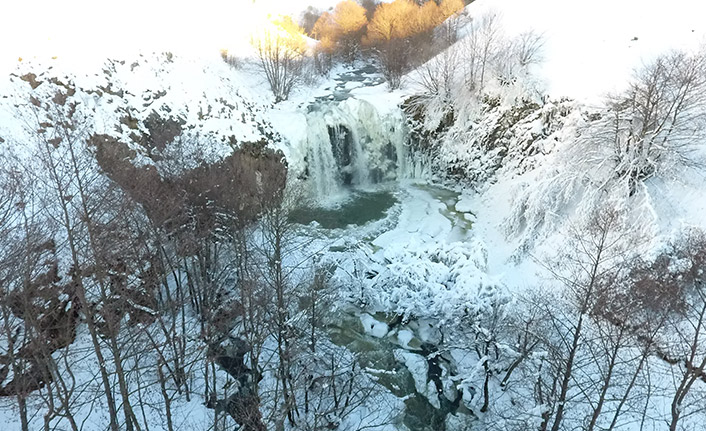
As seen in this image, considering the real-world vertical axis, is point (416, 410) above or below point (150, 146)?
below

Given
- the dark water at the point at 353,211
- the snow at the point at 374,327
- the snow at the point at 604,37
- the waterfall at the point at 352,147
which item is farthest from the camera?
the waterfall at the point at 352,147

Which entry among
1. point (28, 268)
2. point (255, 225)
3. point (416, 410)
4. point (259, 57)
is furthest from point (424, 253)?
point (259, 57)

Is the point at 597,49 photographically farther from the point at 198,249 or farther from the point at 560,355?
the point at 198,249

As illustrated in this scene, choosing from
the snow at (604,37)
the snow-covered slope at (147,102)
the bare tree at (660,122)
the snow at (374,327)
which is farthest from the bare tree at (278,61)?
the bare tree at (660,122)

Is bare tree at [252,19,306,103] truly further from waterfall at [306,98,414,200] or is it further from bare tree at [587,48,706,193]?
bare tree at [587,48,706,193]

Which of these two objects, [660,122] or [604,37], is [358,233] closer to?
[660,122]

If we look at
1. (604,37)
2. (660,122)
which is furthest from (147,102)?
(604,37)

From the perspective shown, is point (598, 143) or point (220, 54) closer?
point (598, 143)

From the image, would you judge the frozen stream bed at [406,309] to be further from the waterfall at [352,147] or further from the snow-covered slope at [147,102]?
the snow-covered slope at [147,102]
